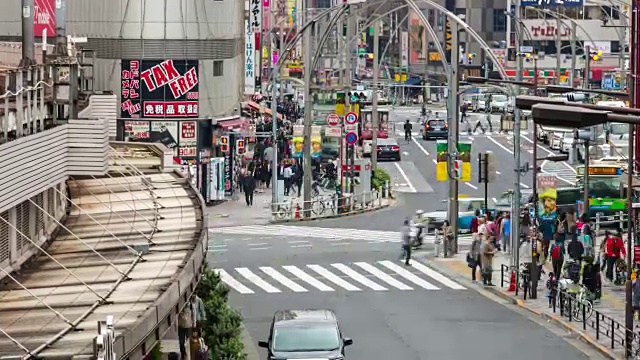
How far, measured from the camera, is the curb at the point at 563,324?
35209mm

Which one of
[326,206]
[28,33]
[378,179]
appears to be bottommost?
[326,206]

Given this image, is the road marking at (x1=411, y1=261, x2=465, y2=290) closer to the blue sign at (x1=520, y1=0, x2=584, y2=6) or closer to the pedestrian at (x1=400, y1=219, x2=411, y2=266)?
the pedestrian at (x1=400, y1=219, x2=411, y2=266)

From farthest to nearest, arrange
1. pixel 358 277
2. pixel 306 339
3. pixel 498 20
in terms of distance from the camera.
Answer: pixel 498 20 → pixel 358 277 → pixel 306 339

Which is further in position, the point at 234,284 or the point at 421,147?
the point at 421,147

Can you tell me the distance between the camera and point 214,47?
227 ft

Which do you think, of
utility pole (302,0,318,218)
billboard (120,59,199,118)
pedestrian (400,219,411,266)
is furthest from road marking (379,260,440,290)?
billboard (120,59,199,118)

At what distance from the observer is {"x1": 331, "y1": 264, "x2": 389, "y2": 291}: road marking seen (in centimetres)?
4628

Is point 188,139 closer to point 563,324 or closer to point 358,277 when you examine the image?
point 358,277

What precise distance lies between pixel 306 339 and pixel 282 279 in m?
16.2

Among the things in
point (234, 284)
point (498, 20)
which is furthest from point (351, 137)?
point (498, 20)

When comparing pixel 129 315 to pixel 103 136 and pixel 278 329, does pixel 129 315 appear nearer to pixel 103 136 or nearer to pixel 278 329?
pixel 103 136

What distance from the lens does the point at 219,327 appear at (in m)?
32.0

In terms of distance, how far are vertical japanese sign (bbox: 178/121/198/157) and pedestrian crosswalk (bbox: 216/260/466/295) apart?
59.0 feet

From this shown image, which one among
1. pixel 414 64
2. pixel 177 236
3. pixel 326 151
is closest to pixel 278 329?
pixel 177 236
